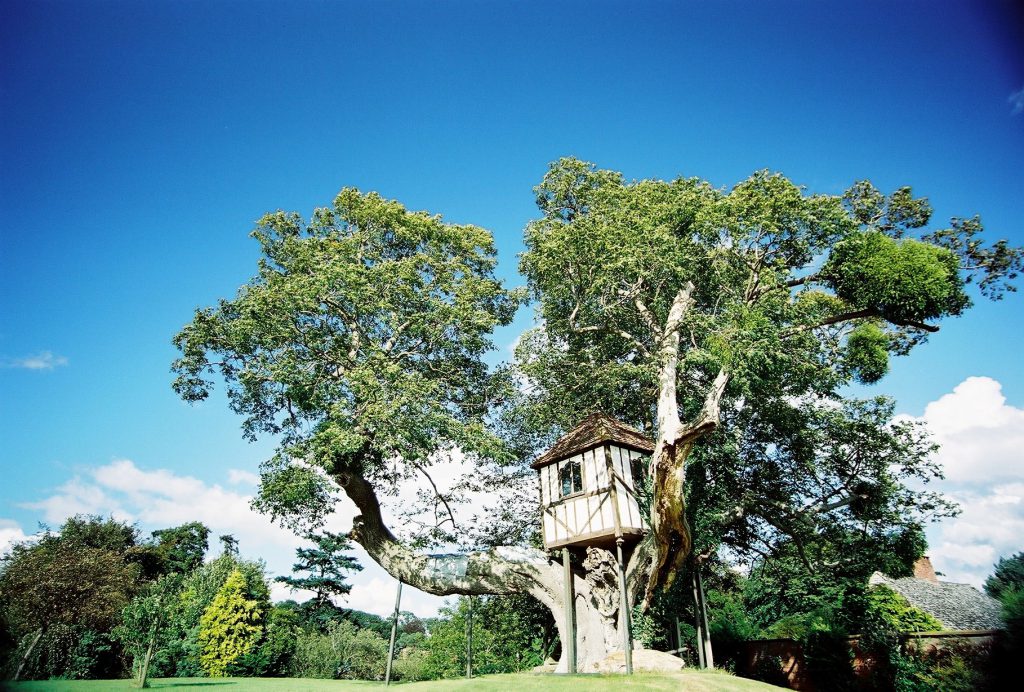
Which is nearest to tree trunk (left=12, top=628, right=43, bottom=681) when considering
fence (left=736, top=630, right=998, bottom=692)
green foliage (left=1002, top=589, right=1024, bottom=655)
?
green foliage (left=1002, top=589, right=1024, bottom=655)

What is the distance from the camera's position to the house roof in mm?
23109

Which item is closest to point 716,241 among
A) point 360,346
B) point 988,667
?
point 360,346

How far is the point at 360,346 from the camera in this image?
18.1 metres

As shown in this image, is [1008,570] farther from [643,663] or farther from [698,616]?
[643,663]

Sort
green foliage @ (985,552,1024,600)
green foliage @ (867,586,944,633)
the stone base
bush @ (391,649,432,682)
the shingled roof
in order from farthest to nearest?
green foliage @ (985,552,1024,600) → bush @ (391,649,432,682) → green foliage @ (867,586,944,633) → the shingled roof → the stone base

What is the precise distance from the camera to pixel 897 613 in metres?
20.2

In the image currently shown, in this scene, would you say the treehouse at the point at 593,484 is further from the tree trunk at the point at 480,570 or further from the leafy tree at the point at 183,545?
the leafy tree at the point at 183,545

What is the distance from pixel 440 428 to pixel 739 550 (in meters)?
14.8

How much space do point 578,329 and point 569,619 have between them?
9565 mm

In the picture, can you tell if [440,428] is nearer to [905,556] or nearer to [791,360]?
[791,360]

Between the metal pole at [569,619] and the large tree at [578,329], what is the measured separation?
0.58 meters

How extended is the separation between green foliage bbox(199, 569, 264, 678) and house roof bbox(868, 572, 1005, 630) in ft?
97.2

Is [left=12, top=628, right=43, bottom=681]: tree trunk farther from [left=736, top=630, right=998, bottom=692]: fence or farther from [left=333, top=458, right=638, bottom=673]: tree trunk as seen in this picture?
[left=736, top=630, right=998, bottom=692]: fence

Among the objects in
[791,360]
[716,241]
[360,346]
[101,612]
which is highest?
[716,241]
